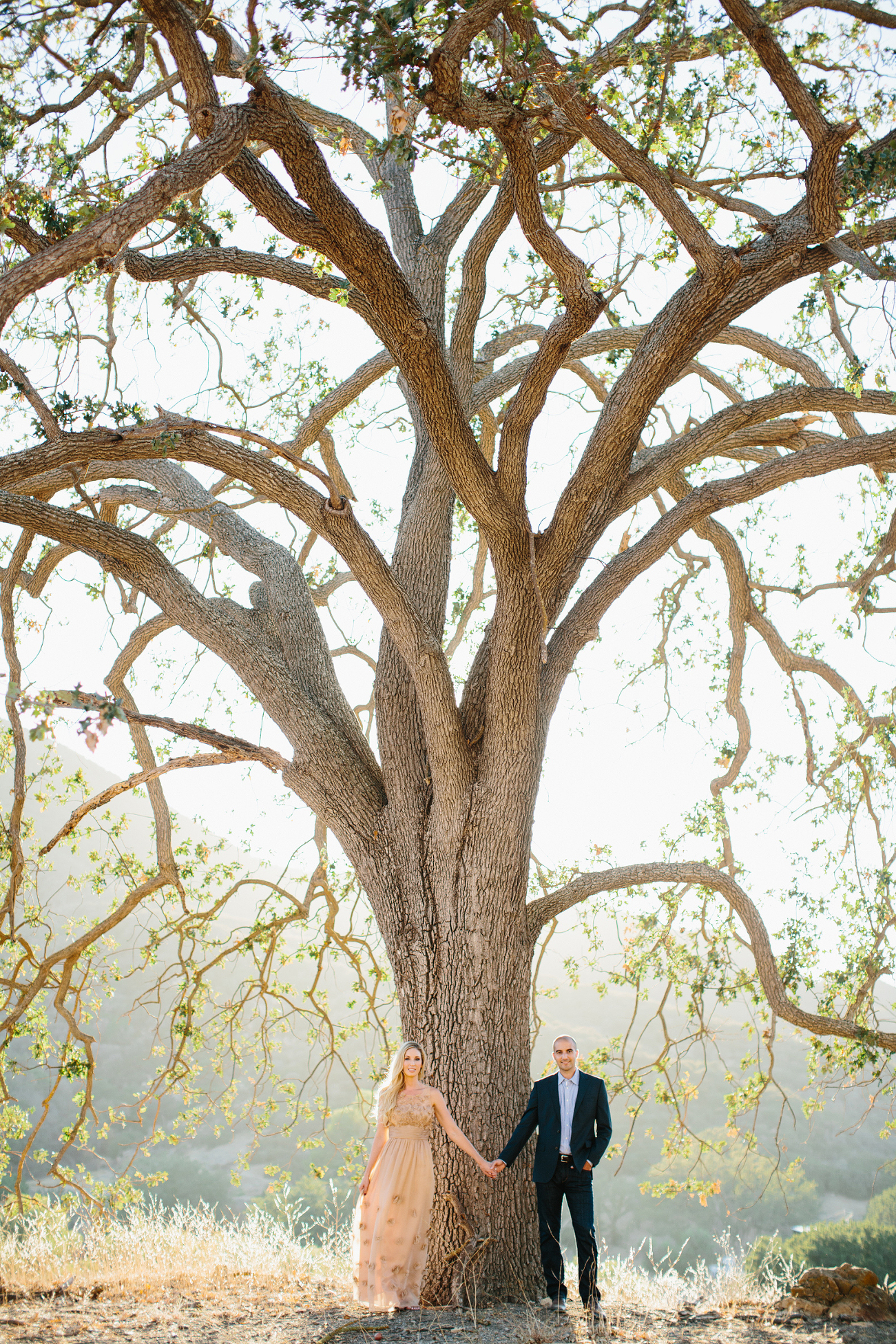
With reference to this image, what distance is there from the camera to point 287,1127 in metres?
7.63

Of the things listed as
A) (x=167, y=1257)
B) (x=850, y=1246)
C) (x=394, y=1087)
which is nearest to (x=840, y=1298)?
(x=394, y=1087)

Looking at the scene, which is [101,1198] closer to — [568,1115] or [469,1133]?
[469,1133]

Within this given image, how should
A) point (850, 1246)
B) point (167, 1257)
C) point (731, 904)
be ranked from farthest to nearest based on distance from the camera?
point (850, 1246) → point (167, 1257) → point (731, 904)

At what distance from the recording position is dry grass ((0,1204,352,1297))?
6.00 metres

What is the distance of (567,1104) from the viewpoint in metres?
4.84

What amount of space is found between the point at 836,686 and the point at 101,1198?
6664 mm

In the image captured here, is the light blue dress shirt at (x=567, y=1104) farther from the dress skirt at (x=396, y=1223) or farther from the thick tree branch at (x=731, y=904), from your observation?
the thick tree branch at (x=731, y=904)

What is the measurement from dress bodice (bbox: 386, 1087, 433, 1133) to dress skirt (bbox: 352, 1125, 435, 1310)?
1.5 inches

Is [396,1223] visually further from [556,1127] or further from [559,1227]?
[556,1127]

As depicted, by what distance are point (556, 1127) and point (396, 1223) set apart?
1001mm

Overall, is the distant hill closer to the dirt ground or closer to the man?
the dirt ground

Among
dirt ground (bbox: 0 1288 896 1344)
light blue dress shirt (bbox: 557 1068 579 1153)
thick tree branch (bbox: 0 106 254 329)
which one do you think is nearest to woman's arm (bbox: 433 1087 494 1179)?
light blue dress shirt (bbox: 557 1068 579 1153)

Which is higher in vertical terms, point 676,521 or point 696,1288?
point 676,521

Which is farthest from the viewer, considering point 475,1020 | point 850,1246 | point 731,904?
point 850,1246
